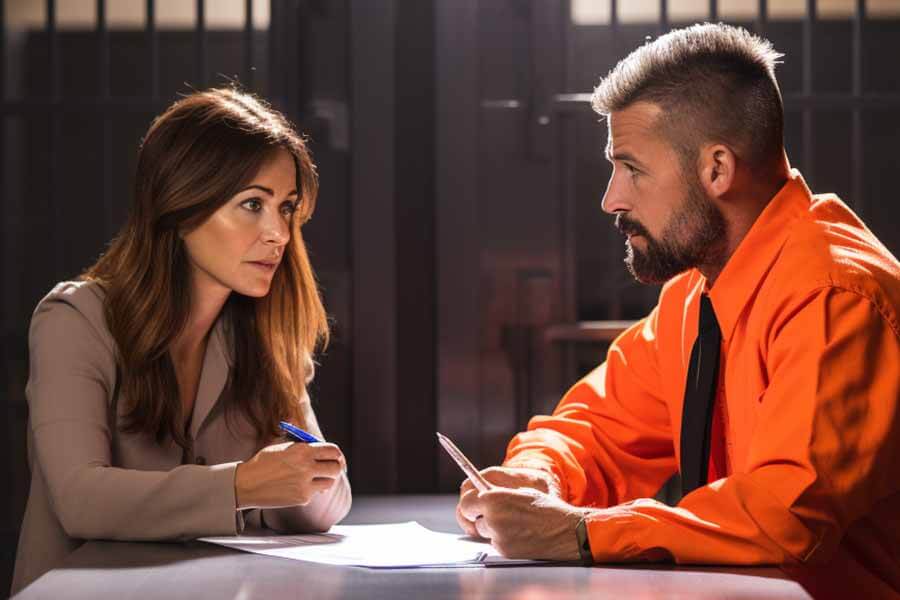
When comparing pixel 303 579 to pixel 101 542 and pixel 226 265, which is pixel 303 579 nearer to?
pixel 101 542

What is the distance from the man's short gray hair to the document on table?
0.68 meters

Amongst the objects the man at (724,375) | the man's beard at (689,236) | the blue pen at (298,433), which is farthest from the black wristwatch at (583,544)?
the man's beard at (689,236)

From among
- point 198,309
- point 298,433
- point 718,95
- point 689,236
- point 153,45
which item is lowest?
point 298,433

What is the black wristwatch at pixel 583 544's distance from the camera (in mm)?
1503

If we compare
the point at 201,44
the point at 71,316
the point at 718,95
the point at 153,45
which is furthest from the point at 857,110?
the point at 71,316

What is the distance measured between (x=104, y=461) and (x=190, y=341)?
366mm

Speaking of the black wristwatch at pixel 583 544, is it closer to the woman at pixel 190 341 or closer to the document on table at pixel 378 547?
the document on table at pixel 378 547

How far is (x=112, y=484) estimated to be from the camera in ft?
5.63

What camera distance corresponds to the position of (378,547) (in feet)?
5.48

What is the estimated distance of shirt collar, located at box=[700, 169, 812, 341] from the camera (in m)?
1.78

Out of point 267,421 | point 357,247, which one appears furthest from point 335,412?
point 267,421

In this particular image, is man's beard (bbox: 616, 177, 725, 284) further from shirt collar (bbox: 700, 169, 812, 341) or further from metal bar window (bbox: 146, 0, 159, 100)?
metal bar window (bbox: 146, 0, 159, 100)

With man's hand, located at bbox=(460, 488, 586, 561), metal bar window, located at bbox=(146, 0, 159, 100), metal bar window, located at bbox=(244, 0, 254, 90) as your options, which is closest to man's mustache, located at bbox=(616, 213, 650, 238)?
man's hand, located at bbox=(460, 488, 586, 561)

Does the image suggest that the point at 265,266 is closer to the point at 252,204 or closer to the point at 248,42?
the point at 252,204
